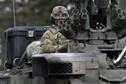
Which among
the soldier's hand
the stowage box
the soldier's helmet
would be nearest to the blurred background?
the stowage box

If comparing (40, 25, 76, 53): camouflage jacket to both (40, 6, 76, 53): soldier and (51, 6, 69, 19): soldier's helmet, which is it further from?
(51, 6, 69, 19): soldier's helmet

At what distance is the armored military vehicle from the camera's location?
828 centimetres

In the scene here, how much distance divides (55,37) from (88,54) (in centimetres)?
211

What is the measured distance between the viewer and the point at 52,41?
10.4m

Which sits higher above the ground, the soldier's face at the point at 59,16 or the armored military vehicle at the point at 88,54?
the soldier's face at the point at 59,16

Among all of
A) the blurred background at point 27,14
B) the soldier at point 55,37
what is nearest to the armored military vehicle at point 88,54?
the soldier at point 55,37

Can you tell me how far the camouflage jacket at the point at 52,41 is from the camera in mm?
10016

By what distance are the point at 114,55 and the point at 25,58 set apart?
273 centimetres

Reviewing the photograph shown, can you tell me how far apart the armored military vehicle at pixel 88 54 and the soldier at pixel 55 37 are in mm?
327

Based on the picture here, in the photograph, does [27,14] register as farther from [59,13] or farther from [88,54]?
[88,54]

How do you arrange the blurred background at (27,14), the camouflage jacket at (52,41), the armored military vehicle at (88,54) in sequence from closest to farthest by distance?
the armored military vehicle at (88,54), the camouflage jacket at (52,41), the blurred background at (27,14)

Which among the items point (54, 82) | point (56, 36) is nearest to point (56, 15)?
point (56, 36)

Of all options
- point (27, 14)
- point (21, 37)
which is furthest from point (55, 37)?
point (27, 14)

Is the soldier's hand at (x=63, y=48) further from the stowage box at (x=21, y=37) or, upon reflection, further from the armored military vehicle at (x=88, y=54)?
the stowage box at (x=21, y=37)
